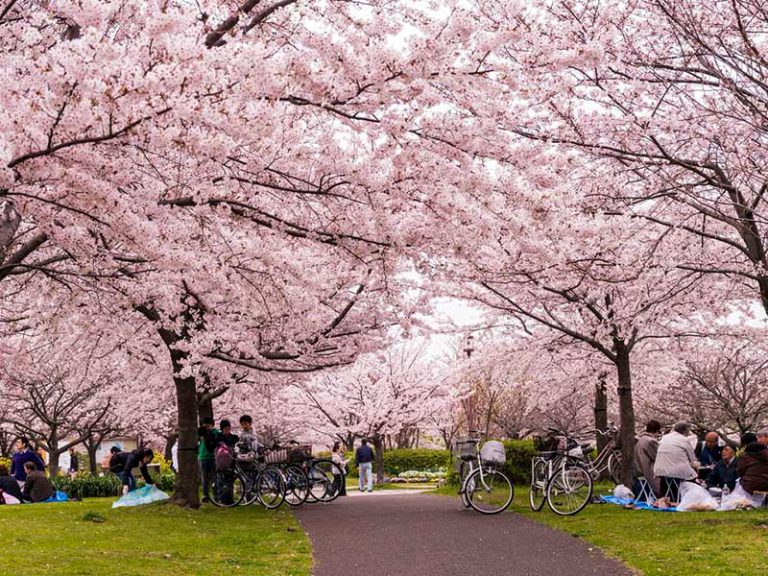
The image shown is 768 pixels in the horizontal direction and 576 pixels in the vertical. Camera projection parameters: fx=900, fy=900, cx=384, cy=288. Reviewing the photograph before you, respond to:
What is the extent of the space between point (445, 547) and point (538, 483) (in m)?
4.36

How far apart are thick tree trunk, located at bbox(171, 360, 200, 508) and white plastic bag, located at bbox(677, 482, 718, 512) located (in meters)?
7.32

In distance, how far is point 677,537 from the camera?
9.34 metres

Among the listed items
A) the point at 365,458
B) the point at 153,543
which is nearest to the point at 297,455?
the point at 153,543

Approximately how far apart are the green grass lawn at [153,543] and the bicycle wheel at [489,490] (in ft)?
8.81

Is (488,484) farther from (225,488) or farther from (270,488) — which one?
(225,488)

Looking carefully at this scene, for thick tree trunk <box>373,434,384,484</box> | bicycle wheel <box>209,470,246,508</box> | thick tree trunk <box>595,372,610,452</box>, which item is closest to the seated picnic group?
thick tree trunk <box>595,372,610,452</box>

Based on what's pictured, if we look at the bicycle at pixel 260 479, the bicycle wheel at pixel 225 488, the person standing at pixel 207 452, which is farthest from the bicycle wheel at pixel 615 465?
the person standing at pixel 207 452

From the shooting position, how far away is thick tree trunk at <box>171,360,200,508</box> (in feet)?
46.4

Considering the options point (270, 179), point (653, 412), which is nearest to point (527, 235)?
point (270, 179)

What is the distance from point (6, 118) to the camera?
5.59 metres

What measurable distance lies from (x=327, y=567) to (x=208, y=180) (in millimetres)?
3698

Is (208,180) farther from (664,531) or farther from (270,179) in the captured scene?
(664,531)

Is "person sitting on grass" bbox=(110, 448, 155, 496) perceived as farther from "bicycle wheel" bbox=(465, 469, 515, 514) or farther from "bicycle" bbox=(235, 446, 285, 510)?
"bicycle wheel" bbox=(465, 469, 515, 514)

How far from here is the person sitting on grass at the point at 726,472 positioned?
535 inches
